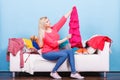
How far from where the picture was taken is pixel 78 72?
5.08m

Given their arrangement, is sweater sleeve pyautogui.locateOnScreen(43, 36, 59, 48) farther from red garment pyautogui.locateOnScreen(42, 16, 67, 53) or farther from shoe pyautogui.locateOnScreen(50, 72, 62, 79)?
shoe pyautogui.locateOnScreen(50, 72, 62, 79)

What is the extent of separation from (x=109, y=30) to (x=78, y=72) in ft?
3.17

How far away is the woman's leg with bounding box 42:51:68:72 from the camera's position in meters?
4.80

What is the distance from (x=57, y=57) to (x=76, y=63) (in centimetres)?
31

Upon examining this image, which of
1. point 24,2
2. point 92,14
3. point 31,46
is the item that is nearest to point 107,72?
point 92,14

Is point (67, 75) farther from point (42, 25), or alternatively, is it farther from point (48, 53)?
point (42, 25)

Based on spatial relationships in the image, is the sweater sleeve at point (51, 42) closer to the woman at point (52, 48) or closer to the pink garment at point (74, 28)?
the woman at point (52, 48)

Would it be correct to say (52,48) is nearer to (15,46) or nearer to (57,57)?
(57,57)

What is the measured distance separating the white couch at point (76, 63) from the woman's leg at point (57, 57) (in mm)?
92

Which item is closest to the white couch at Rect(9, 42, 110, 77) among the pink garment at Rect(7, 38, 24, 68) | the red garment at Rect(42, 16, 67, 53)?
the pink garment at Rect(7, 38, 24, 68)

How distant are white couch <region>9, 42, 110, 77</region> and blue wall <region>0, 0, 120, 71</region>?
0.63 meters

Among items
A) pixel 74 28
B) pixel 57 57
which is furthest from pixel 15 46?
pixel 74 28

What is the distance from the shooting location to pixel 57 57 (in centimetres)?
483

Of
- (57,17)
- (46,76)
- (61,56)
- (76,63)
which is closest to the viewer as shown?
(61,56)
